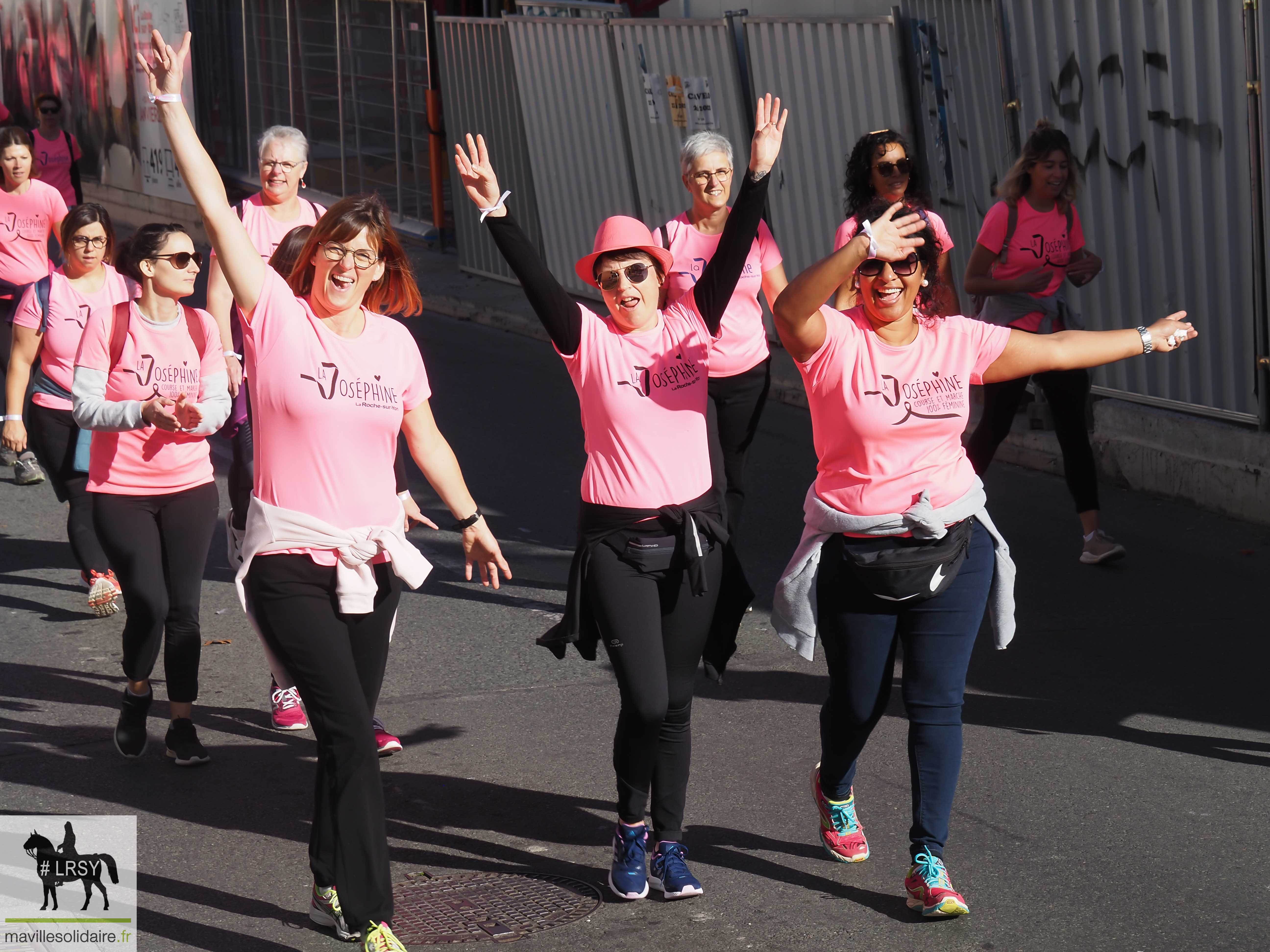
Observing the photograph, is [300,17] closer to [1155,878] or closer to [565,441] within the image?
[565,441]

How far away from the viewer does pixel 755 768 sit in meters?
5.64

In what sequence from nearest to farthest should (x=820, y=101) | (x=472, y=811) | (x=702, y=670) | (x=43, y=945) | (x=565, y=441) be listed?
(x=43, y=945) → (x=472, y=811) → (x=702, y=670) → (x=565, y=441) → (x=820, y=101)

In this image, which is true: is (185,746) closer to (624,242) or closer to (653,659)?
(653,659)

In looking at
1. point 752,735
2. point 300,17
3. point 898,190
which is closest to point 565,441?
point 898,190

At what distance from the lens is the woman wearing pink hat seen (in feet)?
14.9

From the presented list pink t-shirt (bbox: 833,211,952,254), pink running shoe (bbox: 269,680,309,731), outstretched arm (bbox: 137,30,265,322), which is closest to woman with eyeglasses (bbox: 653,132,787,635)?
pink t-shirt (bbox: 833,211,952,254)

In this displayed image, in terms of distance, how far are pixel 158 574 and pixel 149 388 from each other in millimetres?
667

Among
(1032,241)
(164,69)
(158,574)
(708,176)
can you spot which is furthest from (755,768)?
(1032,241)

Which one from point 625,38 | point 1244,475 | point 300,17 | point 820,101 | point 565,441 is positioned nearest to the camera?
point 1244,475

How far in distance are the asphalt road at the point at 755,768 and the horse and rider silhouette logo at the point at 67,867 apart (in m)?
0.13

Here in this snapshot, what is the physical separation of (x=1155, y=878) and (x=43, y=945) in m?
3.08

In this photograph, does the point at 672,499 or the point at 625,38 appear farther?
the point at 625,38

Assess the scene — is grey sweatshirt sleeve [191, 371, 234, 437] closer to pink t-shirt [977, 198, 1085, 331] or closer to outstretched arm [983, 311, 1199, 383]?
outstretched arm [983, 311, 1199, 383]

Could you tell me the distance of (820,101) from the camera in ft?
39.3
